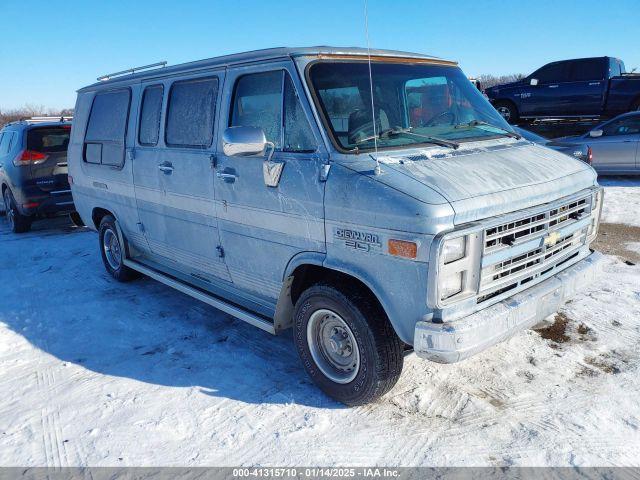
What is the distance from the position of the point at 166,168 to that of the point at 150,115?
A: 71 centimetres

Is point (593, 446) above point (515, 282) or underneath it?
underneath

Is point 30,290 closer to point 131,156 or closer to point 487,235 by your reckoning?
point 131,156

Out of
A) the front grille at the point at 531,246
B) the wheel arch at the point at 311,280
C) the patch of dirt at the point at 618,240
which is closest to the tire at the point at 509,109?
the patch of dirt at the point at 618,240

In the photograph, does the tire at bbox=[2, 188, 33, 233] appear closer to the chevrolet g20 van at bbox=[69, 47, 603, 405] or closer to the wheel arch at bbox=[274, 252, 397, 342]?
the chevrolet g20 van at bbox=[69, 47, 603, 405]

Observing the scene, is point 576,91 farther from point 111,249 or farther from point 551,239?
point 111,249

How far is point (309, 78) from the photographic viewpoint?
3.63 metres

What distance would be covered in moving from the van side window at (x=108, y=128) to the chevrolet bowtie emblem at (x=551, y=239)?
4.23 metres

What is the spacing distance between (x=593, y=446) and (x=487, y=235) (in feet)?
4.55

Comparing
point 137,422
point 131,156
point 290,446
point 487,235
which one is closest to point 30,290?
point 131,156

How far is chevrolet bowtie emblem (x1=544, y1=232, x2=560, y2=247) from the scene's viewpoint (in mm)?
3477

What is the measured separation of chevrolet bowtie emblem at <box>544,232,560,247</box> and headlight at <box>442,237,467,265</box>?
0.83m

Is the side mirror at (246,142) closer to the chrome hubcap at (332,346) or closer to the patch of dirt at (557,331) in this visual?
the chrome hubcap at (332,346)

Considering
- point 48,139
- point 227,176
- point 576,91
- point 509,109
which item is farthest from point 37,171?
point 576,91

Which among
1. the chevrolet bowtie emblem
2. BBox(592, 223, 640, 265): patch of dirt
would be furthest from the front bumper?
BBox(592, 223, 640, 265): patch of dirt
